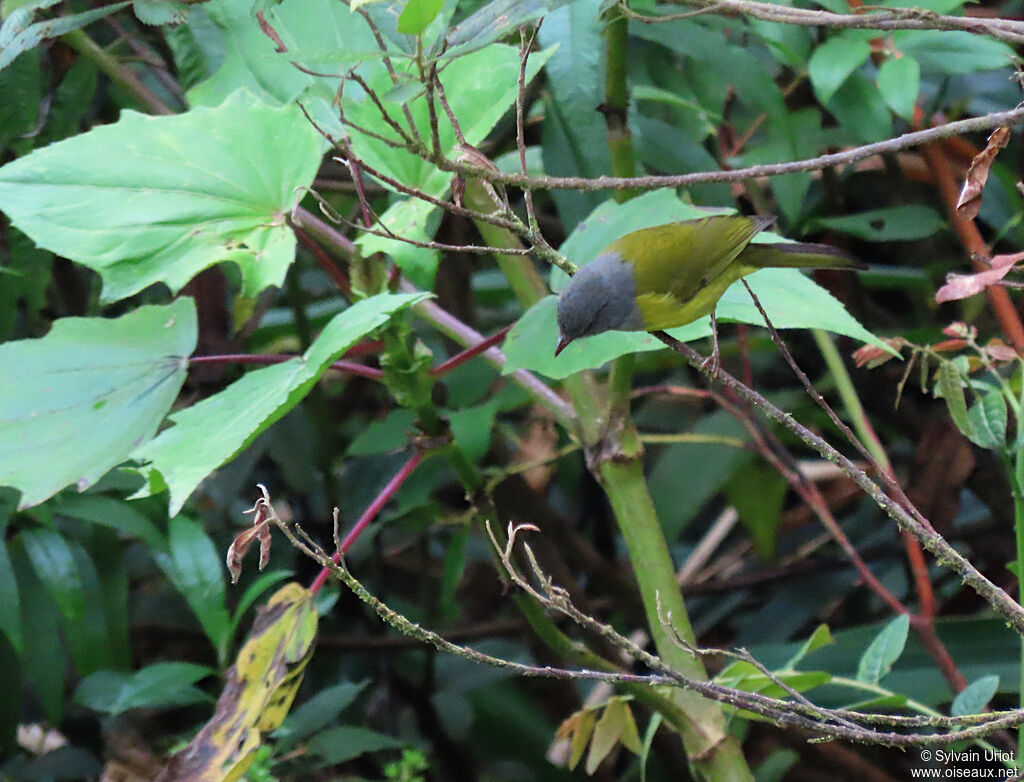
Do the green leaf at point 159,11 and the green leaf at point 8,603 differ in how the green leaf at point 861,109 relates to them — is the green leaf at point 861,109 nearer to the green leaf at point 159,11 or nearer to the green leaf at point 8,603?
the green leaf at point 159,11

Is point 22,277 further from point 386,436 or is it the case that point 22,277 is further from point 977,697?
point 977,697

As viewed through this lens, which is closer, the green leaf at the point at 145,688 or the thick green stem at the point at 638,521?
the thick green stem at the point at 638,521

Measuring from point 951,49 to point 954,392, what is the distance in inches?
29.3

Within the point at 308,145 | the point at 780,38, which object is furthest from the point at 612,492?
the point at 780,38

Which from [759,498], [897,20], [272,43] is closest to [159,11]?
[272,43]

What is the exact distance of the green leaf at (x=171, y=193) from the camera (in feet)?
3.23

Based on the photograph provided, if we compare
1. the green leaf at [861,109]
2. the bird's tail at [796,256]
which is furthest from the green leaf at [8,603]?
the green leaf at [861,109]

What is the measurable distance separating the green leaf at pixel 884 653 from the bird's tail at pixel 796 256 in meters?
0.43

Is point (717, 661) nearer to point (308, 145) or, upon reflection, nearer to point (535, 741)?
point (535, 741)

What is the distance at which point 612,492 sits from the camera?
1127 mm

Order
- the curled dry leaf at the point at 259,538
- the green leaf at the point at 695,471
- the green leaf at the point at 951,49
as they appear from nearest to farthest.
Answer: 1. the curled dry leaf at the point at 259,538
2. the green leaf at the point at 951,49
3. the green leaf at the point at 695,471

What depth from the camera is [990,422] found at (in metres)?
0.91

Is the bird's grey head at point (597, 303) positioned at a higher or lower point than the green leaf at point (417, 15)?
lower

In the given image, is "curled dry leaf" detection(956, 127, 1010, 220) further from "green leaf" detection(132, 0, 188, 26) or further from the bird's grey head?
"green leaf" detection(132, 0, 188, 26)
